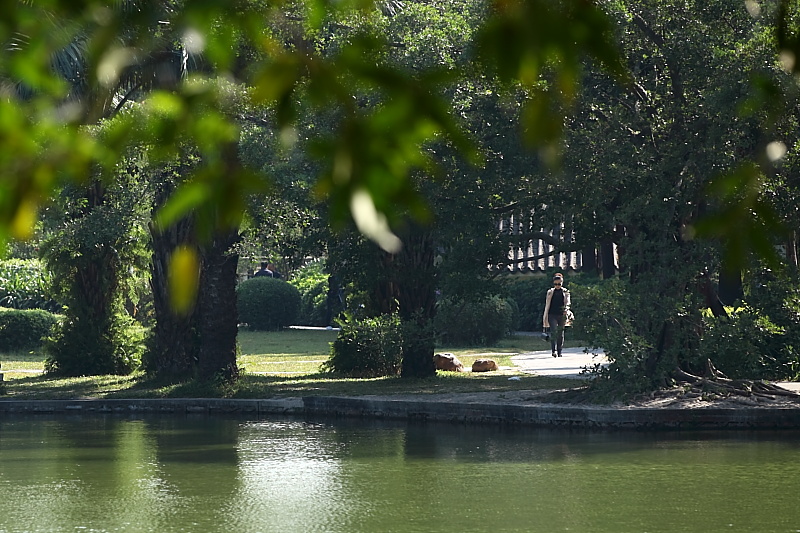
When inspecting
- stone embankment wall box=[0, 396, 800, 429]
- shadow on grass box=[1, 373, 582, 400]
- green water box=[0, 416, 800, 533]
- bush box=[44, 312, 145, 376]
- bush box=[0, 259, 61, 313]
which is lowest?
green water box=[0, 416, 800, 533]

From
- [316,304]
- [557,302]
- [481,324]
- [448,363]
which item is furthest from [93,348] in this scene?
[316,304]

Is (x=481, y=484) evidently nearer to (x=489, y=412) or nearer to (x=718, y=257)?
(x=489, y=412)

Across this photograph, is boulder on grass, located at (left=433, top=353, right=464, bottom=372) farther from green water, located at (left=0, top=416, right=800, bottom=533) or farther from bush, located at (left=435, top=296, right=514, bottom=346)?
bush, located at (left=435, top=296, right=514, bottom=346)

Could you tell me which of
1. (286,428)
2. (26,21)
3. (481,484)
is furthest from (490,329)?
(26,21)

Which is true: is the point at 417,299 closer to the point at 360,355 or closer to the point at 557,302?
the point at 360,355

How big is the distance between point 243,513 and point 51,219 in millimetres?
11530

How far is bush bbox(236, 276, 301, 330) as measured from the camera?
137ft

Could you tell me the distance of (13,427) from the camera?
17.6m

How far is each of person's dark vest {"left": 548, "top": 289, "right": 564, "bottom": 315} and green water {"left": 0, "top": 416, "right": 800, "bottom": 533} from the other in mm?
10159

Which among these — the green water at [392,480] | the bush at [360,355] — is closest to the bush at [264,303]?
the bush at [360,355]

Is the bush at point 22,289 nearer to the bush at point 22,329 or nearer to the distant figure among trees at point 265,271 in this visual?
the bush at point 22,329

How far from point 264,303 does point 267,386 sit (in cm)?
2072

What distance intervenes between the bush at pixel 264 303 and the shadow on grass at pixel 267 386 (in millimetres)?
18442

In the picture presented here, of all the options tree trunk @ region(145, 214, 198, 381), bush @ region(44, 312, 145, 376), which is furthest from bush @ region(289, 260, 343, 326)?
tree trunk @ region(145, 214, 198, 381)
